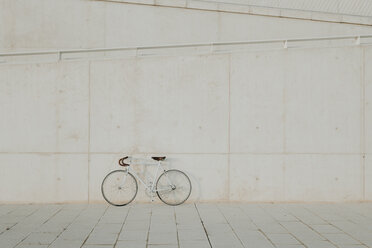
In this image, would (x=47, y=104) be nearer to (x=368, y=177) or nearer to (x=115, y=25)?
(x=115, y=25)

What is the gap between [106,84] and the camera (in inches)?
340

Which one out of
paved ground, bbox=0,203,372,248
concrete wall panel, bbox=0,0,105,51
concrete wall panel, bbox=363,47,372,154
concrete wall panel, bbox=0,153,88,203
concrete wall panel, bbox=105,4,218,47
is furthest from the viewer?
concrete wall panel, bbox=105,4,218,47

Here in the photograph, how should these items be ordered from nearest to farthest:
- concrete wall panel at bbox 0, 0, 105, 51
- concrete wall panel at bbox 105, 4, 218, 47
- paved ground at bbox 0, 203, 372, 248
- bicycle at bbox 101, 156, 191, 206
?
1. paved ground at bbox 0, 203, 372, 248
2. bicycle at bbox 101, 156, 191, 206
3. concrete wall panel at bbox 0, 0, 105, 51
4. concrete wall panel at bbox 105, 4, 218, 47

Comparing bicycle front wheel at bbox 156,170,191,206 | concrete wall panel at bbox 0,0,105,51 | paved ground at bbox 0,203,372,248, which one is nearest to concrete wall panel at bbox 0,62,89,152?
paved ground at bbox 0,203,372,248

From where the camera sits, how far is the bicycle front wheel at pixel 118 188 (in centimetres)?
836

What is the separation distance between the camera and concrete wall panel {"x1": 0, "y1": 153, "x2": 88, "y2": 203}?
851 cm

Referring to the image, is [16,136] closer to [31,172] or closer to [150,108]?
[31,172]

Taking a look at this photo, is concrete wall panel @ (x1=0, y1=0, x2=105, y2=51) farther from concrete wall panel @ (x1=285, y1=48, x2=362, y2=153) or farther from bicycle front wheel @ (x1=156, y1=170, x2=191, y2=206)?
concrete wall panel @ (x1=285, y1=48, x2=362, y2=153)

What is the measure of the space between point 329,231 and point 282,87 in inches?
140

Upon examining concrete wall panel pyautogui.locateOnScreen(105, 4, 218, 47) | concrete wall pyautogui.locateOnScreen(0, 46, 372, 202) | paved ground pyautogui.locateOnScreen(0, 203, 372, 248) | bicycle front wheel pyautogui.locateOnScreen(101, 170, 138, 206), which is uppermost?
concrete wall panel pyautogui.locateOnScreen(105, 4, 218, 47)

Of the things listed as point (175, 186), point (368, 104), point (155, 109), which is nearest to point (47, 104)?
point (155, 109)

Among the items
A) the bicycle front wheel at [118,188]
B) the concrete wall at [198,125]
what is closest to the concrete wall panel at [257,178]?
the concrete wall at [198,125]

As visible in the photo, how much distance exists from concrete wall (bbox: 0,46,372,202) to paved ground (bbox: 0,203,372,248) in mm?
566

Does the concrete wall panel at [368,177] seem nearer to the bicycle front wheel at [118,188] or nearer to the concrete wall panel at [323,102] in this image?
the concrete wall panel at [323,102]
